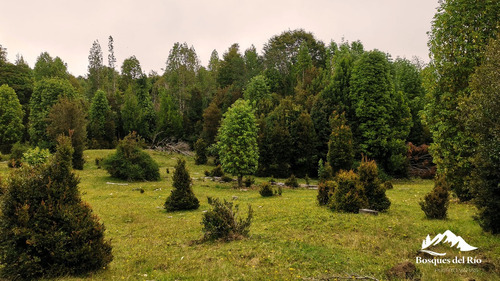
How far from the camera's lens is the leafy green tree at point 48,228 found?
674 centimetres

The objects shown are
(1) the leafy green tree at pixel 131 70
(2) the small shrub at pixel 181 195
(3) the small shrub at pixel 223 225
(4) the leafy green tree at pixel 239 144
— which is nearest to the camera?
(3) the small shrub at pixel 223 225

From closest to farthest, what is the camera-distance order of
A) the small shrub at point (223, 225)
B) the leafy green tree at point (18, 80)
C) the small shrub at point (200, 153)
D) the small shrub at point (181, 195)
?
the small shrub at point (223, 225) < the small shrub at point (181, 195) < the small shrub at point (200, 153) < the leafy green tree at point (18, 80)

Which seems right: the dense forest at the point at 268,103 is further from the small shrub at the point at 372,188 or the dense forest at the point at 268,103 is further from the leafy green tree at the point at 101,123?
the small shrub at the point at 372,188

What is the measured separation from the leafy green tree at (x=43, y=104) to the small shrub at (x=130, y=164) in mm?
15263

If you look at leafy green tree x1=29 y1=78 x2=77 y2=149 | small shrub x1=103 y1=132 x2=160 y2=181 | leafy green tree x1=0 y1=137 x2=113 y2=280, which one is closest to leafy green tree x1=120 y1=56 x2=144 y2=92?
leafy green tree x1=29 y1=78 x2=77 y2=149

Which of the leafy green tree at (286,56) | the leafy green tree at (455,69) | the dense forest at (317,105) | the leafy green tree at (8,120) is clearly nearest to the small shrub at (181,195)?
the dense forest at (317,105)

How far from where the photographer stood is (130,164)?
31.4m

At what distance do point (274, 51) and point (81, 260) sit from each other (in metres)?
63.1

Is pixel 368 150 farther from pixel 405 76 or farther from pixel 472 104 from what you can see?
pixel 472 104

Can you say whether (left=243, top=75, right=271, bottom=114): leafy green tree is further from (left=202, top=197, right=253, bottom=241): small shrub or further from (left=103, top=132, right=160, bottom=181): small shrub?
(left=202, top=197, right=253, bottom=241): small shrub

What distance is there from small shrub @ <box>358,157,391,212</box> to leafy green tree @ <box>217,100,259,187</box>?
49.6 feet

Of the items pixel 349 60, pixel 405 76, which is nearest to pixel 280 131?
pixel 349 60

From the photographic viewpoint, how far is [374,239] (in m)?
9.77

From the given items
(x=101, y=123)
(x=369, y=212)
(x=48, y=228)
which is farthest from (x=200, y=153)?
(x=48, y=228)
